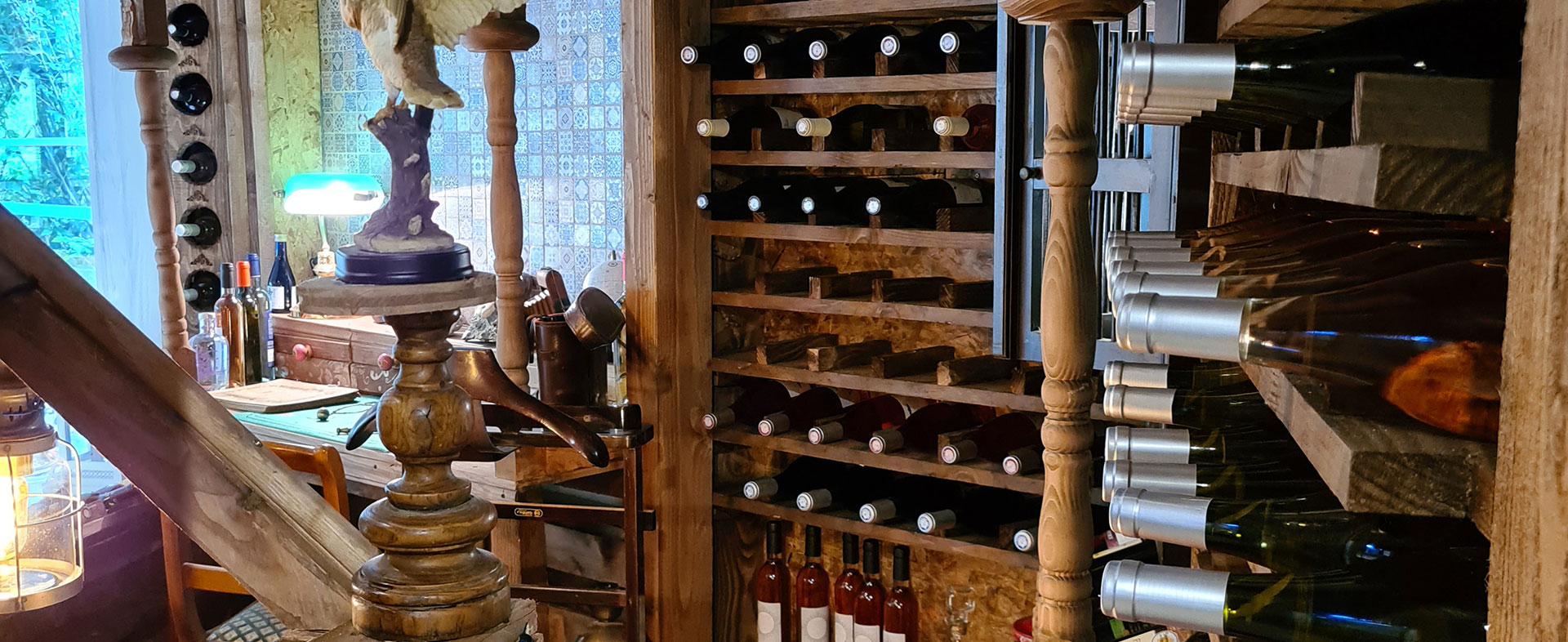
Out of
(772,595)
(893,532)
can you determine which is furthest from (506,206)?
(772,595)

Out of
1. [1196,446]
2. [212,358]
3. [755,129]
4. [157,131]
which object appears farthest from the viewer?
[212,358]

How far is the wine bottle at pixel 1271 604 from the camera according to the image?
71 centimetres

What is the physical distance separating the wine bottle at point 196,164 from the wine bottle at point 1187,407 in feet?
13.1

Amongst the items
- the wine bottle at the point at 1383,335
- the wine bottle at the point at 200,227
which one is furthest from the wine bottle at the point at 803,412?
the wine bottle at the point at 200,227

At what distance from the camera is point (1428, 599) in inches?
27.3

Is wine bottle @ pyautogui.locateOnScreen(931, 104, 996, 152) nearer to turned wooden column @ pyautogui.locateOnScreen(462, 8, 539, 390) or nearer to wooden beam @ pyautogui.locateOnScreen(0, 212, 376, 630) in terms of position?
turned wooden column @ pyautogui.locateOnScreen(462, 8, 539, 390)

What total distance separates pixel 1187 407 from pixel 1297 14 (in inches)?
16.4

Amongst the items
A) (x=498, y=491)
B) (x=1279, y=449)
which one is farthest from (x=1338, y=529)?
(x=498, y=491)

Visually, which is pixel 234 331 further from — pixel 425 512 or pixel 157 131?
pixel 425 512

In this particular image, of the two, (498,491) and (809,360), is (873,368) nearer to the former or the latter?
(809,360)

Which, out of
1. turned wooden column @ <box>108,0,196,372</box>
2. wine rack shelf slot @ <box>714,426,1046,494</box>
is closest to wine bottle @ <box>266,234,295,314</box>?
turned wooden column @ <box>108,0,196,372</box>

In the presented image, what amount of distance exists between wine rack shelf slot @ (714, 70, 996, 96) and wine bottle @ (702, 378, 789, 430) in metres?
0.75

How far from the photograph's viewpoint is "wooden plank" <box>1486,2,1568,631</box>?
0.42m

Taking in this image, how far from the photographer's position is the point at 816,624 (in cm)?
307
